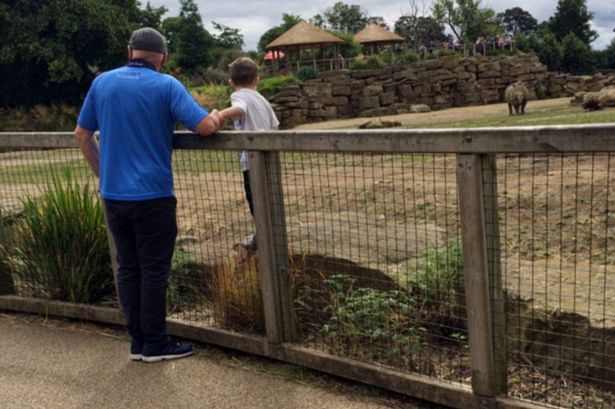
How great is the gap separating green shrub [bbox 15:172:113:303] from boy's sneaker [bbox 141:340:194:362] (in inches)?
41.1

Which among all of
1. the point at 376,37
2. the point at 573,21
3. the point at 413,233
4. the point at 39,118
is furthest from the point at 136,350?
the point at 573,21

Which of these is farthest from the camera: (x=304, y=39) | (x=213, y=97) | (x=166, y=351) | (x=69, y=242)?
(x=304, y=39)

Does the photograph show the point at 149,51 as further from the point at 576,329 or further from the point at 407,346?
the point at 576,329

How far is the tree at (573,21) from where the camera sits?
5869cm

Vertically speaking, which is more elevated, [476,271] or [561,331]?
[476,271]

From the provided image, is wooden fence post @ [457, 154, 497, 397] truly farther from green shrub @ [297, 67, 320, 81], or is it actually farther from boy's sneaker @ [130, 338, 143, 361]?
green shrub @ [297, 67, 320, 81]

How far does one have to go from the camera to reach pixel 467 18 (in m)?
54.7

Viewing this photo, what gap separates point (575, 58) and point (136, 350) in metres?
49.7

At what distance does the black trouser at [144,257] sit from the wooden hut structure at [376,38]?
4255cm

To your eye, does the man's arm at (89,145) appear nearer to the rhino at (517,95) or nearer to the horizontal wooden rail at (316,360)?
the horizontal wooden rail at (316,360)

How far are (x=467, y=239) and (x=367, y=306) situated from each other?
3.01 feet

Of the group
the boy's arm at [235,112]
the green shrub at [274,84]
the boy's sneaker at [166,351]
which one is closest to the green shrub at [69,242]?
the boy's sneaker at [166,351]

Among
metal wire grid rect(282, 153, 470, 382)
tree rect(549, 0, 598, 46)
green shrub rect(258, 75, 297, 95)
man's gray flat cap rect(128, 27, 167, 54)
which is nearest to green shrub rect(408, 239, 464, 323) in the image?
metal wire grid rect(282, 153, 470, 382)

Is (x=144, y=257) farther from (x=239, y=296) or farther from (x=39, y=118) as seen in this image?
(x=39, y=118)
